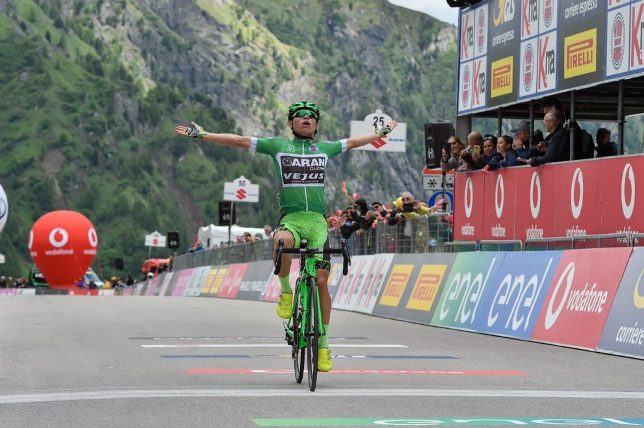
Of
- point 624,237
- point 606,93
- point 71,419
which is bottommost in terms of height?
point 71,419

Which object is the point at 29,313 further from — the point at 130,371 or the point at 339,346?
the point at 130,371

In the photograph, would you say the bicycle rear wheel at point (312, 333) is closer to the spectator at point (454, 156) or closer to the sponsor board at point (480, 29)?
the spectator at point (454, 156)

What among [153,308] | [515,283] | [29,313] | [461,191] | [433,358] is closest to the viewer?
[433,358]

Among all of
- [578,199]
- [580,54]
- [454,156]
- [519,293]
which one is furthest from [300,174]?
[454,156]

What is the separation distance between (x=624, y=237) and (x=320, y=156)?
5907 mm

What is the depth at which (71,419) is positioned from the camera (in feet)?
28.0

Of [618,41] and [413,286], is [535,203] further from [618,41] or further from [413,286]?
[413,286]

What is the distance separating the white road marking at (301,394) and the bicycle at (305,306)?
437mm

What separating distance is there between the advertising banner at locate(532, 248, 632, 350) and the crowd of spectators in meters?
2.64

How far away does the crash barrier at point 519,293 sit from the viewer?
48.2ft

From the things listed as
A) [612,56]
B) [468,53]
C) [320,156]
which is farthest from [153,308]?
[320,156]

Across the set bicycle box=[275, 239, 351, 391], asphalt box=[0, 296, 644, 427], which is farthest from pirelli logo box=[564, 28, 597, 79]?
bicycle box=[275, 239, 351, 391]

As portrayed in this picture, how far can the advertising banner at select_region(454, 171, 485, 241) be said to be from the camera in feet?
71.9

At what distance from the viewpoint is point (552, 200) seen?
62.0 ft
